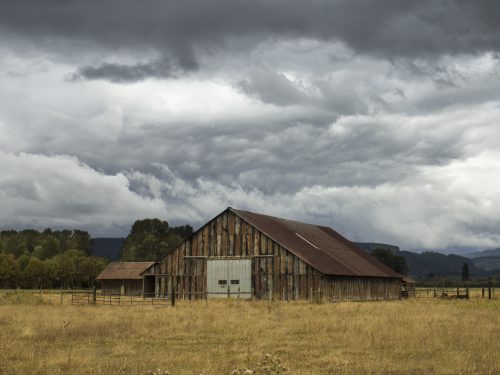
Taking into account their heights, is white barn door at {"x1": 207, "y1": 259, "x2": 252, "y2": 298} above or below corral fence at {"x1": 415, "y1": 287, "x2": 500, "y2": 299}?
above

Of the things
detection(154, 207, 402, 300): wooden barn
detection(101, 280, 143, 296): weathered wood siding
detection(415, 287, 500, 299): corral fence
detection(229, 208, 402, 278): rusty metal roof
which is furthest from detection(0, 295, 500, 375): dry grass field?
detection(101, 280, 143, 296): weathered wood siding

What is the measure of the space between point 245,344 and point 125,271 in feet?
203

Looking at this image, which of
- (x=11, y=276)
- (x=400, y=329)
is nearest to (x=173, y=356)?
(x=400, y=329)

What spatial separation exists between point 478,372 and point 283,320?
14.9 m

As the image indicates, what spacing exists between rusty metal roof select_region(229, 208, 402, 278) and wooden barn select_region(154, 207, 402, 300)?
18 cm

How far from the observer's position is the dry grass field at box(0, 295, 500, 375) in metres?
16.7

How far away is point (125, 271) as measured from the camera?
8138 centimetres

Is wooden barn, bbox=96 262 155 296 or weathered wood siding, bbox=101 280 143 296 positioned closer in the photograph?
weathered wood siding, bbox=101 280 143 296

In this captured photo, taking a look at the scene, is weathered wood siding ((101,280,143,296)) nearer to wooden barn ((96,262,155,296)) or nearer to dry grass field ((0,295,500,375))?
wooden barn ((96,262,155,296))

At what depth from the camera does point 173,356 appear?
60.7 feet

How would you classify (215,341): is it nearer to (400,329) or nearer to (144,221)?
(400,329)

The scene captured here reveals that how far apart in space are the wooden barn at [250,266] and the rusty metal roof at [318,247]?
181 mm

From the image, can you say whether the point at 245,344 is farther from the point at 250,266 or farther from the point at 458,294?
the point at 458,294

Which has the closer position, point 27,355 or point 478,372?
point 478,372
